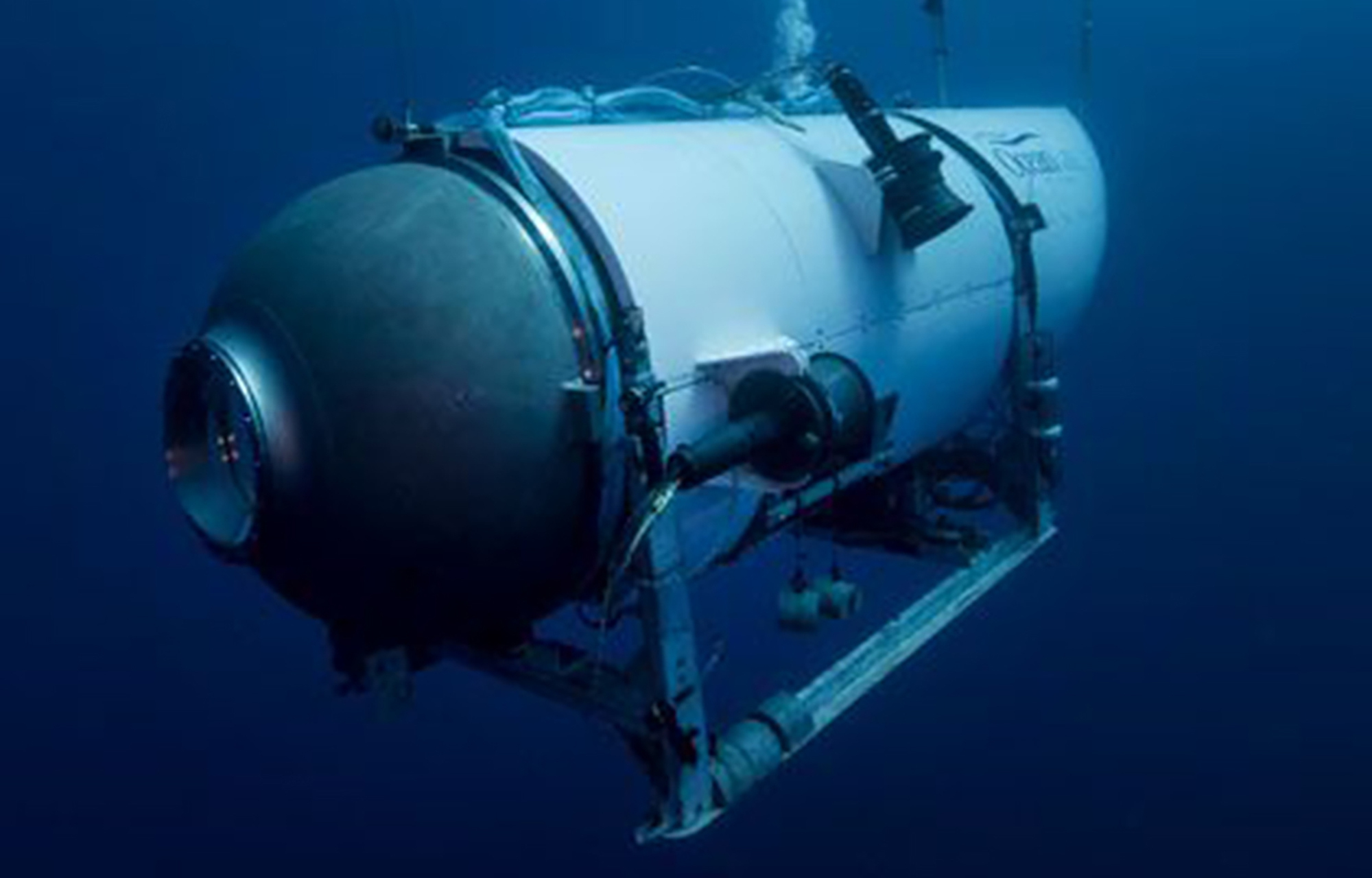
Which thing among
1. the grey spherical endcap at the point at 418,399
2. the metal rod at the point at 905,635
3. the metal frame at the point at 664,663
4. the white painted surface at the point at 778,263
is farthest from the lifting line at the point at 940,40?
the grey spherical endcap at the point at 418,399

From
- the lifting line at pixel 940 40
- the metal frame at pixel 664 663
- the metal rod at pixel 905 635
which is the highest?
the lifting line at pixel 940 40

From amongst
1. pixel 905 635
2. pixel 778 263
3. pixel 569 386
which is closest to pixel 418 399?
pixel 569 386

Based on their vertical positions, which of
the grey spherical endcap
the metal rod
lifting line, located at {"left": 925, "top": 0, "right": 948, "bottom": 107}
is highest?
lifting line, located at {"left": 925, "top": 0, "right": 948, "bottom": 107}

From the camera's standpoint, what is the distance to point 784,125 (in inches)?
127

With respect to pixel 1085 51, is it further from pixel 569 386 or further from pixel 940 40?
pixel 569 386

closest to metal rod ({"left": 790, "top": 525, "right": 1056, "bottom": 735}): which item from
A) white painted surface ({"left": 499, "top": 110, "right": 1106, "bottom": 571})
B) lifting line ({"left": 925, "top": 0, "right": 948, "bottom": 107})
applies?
white painted surface ({"left": 499, "top": 110, "right": 1106, "bottom": 571})

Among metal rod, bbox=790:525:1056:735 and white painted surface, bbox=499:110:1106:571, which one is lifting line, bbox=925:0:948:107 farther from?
metal rod, bbox=790:525:1056:735

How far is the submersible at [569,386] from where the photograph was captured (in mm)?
2006

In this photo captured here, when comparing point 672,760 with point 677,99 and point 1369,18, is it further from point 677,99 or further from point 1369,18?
point 1369,18

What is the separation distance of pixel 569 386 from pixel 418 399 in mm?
293

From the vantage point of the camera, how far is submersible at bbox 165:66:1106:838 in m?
2.01

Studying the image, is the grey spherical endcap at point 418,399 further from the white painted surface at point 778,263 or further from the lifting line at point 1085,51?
the lifting line at point 1085,51

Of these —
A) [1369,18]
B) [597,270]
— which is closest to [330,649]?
[597,270]

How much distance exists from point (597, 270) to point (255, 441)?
75 centimetres
